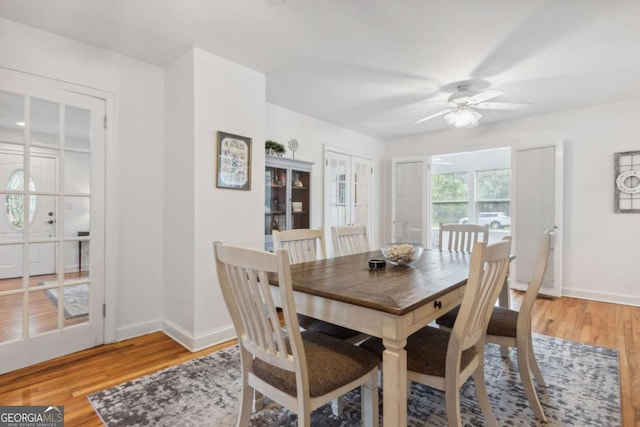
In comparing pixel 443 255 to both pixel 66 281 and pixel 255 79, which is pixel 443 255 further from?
pixel 66 281

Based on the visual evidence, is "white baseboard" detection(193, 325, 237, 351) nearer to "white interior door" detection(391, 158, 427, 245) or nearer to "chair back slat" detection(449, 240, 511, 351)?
"chair back slat" detection(449, 240, 511, 351)

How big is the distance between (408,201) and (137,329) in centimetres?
420

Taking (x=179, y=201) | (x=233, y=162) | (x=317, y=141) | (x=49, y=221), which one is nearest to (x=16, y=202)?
(x=49, y=221)

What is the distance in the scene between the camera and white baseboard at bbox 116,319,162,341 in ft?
8.64

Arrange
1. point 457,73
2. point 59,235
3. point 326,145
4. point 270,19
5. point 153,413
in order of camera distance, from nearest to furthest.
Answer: point 153,413
point 270,19
point 59,235
point 457,73
point 326,145

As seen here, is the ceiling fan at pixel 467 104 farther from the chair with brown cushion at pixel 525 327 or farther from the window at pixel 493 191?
the window at pixel 493 191

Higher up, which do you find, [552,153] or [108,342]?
[552,153]

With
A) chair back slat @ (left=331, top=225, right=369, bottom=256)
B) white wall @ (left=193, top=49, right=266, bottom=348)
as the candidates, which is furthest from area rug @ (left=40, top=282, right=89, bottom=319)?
chair back slat @ (left=331, top=225, right=369, bottom=256)

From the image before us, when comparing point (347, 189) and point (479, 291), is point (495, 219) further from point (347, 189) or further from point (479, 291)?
point (479, 291)

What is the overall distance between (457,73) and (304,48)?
→ 4.74ft

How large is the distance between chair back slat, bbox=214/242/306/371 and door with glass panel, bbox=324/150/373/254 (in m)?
3.19

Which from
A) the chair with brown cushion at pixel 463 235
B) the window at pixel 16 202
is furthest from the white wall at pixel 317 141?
the window at pixel 16 202

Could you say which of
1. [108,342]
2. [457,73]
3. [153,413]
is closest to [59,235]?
[108,342]

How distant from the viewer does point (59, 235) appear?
2.36 metres
